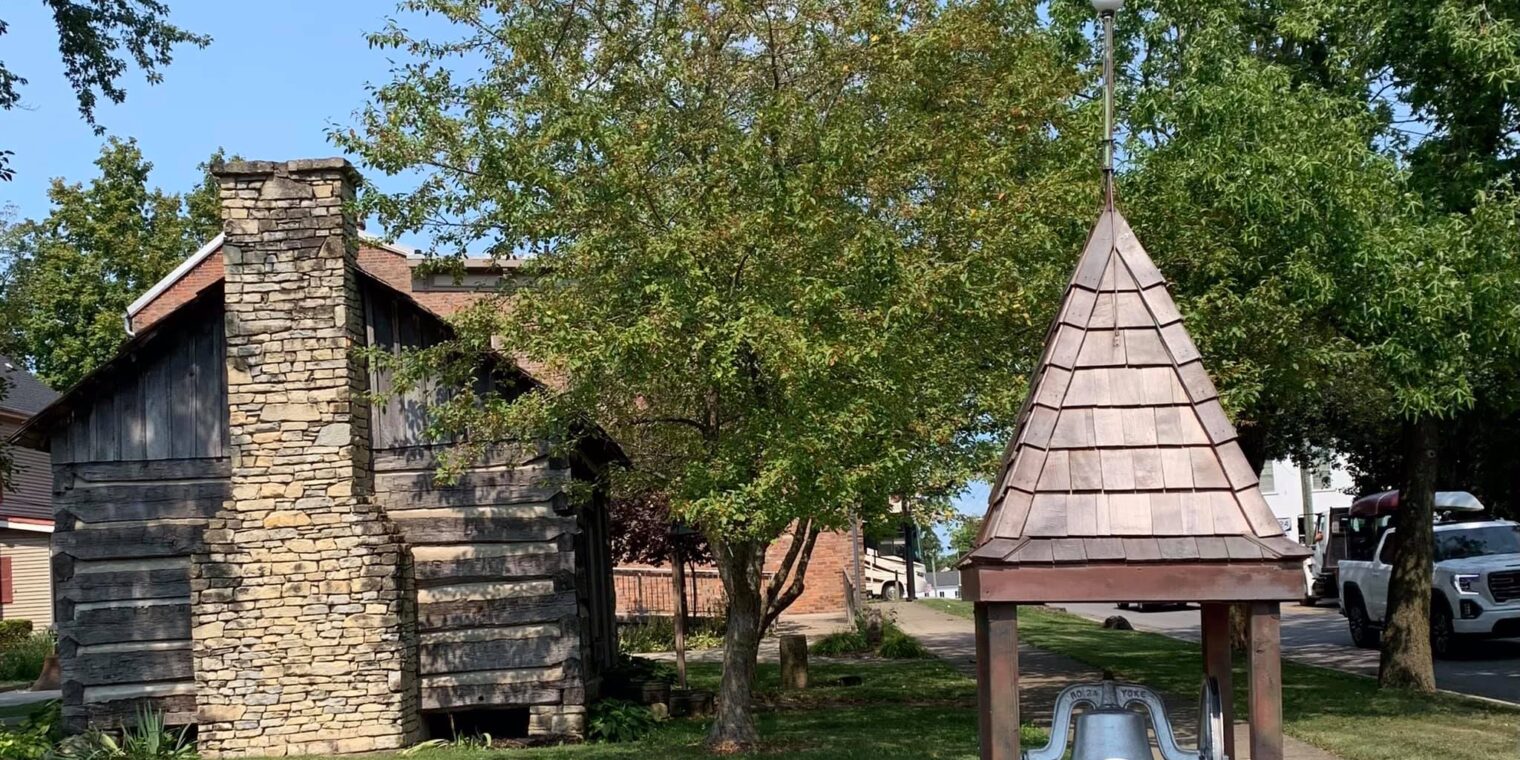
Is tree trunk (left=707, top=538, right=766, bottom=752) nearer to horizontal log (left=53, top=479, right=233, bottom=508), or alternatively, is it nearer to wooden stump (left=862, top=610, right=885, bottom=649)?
horizontal log (left=53, top=479, right=233, bottom=508)

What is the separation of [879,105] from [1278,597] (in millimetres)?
8246

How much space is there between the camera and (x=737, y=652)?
14031 mm

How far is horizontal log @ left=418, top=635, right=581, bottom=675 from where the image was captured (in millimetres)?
15883

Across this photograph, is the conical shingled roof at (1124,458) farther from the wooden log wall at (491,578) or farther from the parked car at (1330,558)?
the parked car at (1330,558)

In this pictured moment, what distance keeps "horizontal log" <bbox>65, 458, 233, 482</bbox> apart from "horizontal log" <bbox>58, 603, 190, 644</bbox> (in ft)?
4.45

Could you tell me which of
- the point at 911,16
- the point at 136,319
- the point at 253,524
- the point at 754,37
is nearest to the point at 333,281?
the point at 253,524

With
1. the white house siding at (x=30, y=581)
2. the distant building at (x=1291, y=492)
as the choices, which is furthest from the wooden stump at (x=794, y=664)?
the distant building at (x=1291, y=492)

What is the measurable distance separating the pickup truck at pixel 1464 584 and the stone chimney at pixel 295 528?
1331 cm

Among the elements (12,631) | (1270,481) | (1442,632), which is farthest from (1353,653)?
(1270,481)

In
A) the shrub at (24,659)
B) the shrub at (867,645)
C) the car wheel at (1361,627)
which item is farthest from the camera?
the shrub at (24,659)

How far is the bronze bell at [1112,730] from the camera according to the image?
6.46 m

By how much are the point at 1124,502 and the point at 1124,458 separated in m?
0.18

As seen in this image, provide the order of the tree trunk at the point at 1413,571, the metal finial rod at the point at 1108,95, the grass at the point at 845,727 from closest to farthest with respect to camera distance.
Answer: the metal finial rod at the point at 1108,95 → the grass at the point at 845,727 → the tree trunk at the point at 1413,571

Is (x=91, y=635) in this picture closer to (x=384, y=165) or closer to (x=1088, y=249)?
(x=384, y=165)
